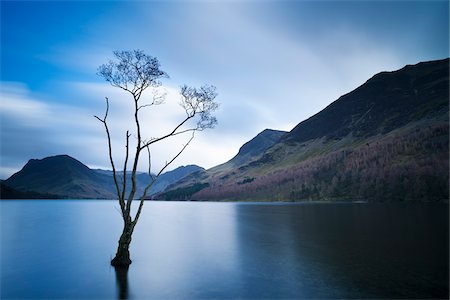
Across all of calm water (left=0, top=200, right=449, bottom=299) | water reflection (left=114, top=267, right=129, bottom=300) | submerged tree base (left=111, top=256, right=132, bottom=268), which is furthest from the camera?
submerged tree base (left=111, top=256, right=132, bottom=268)

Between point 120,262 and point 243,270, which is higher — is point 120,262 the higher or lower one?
the higher one

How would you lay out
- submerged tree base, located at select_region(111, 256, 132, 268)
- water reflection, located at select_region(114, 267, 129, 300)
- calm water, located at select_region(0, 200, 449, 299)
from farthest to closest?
submerged tree base, located at select_region(111, 256, 132, 268)
water reflection, located at select_region(114, 267, 129, 300)
calm water, located at select_region(0, 200, 449, 299)

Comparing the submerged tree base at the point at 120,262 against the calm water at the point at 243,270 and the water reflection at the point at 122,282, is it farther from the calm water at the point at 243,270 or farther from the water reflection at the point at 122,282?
the calm water at the point at 243,270

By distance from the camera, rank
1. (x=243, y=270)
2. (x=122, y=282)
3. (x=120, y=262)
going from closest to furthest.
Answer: (x=122, y=282) < (x=243, y=270) < (x=120, y=262)

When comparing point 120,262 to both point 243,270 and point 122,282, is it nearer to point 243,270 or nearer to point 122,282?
point 122,282

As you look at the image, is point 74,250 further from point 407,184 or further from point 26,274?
point 407,184

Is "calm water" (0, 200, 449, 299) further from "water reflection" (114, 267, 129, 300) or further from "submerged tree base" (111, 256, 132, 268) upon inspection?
"submerged tree base" (111, 256, 132, 268)

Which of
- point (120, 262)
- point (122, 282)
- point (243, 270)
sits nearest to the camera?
point (122, 282)

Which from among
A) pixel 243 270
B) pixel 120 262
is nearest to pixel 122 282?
pixel 120 262

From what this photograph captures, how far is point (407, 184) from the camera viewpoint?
572 ft

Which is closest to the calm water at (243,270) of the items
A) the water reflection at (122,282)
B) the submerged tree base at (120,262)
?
the water reflection at (122,282)

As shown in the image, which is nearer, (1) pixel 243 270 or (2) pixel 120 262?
(1) pixel 243 270

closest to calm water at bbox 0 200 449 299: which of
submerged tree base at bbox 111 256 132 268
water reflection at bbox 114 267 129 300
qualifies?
water reflection at bbox 114 267 129 300

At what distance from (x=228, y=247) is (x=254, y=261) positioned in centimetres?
1048
